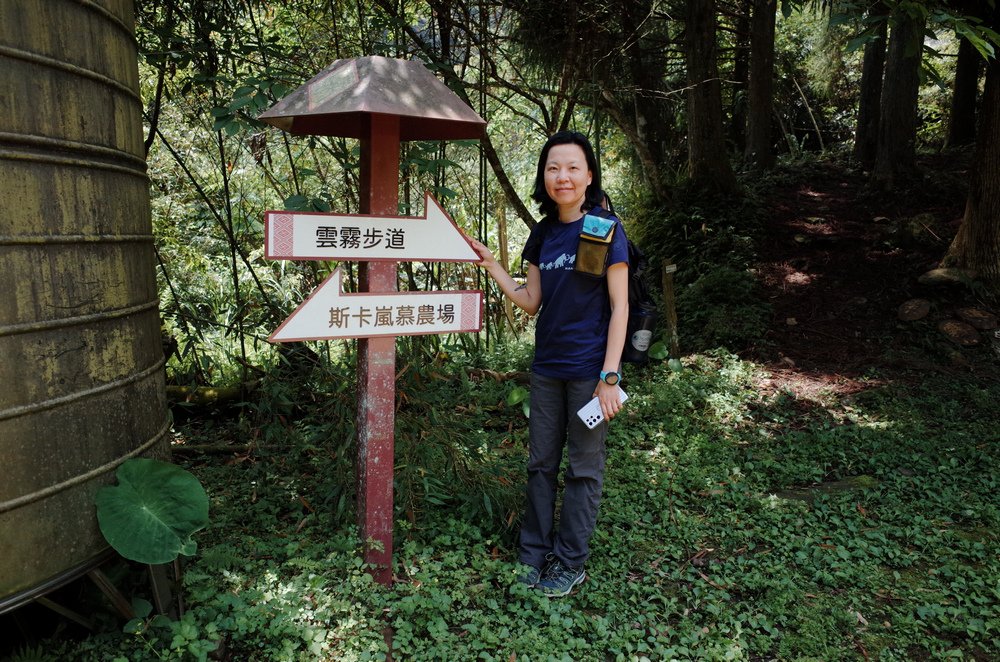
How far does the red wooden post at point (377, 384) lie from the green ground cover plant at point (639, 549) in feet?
0.46

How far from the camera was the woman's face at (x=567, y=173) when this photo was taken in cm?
272

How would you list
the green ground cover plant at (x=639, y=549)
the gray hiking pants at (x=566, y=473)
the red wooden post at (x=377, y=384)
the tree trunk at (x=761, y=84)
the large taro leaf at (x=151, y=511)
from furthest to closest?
the tree trunk at (x=761, y=84), the gray hiking pants at (x=566, y=473), the red wooden post at (x=377, y=384), the green ground cover plant at (x=639, y=549), the large taro leaf at (x=151, y=511)

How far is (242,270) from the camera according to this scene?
601 cm

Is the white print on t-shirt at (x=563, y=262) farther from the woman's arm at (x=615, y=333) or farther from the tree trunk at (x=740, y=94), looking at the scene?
the tree trunk at (x=740, y=94)

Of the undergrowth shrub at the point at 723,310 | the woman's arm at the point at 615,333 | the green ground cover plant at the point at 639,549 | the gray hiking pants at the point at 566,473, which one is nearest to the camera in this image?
the green ground cover plant at the point at 639,549

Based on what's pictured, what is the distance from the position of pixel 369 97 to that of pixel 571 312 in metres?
1.11

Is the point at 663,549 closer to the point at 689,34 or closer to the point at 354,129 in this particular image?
the point at 354,129

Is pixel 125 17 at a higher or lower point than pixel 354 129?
higher

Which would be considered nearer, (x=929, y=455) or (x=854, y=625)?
(x=854, y=625)

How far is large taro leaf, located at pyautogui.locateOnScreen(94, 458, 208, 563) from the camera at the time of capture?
216cm

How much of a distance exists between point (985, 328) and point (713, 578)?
13.5 feet

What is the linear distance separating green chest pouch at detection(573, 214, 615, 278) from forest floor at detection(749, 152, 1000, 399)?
3.42 metres

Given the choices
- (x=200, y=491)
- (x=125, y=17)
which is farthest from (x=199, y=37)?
(x=200, y=491)

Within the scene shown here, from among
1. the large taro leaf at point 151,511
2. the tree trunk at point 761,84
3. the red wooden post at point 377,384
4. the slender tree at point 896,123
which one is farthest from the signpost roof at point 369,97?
the tree trunk at point 761,84
